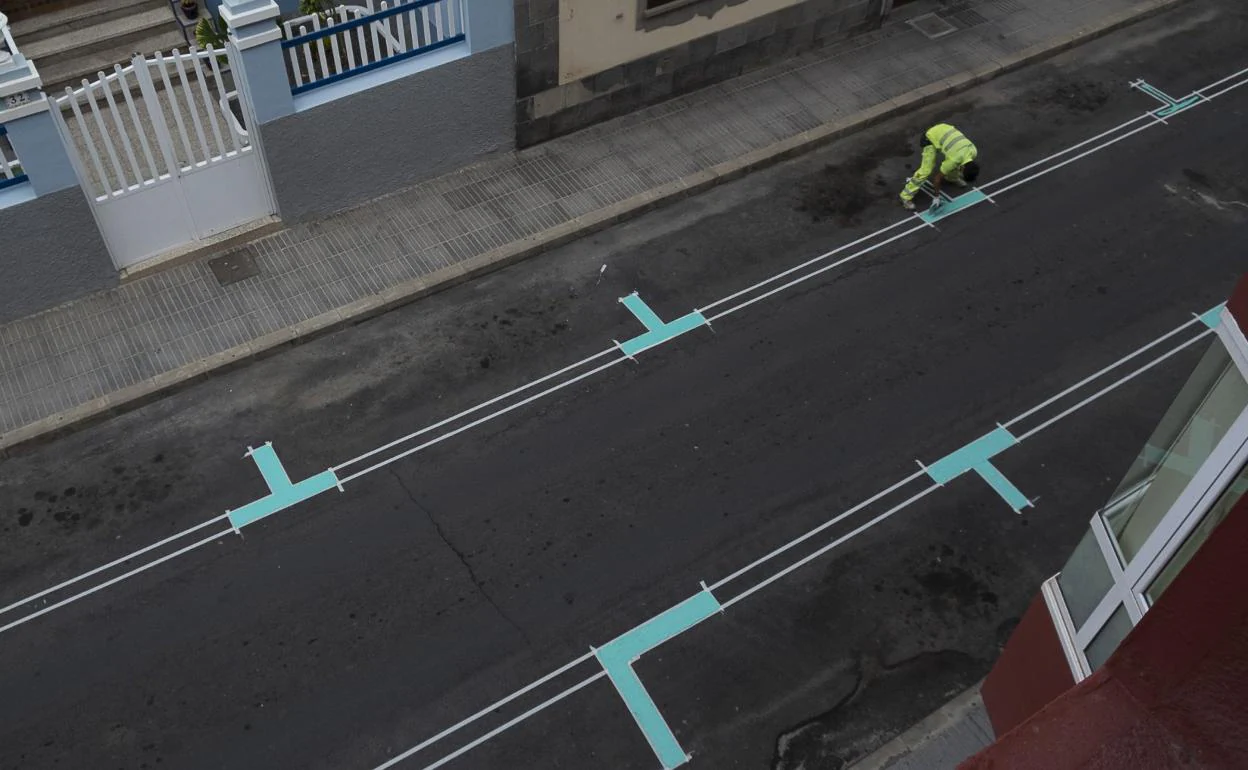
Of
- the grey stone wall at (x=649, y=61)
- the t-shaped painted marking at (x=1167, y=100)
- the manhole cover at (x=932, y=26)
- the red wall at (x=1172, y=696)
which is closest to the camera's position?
the red wall at (x=1172, y=696)

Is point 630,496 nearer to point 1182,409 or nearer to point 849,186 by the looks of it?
point 1182,409

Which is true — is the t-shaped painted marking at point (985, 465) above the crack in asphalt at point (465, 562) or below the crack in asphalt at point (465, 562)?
above

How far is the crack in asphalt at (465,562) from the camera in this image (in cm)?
989

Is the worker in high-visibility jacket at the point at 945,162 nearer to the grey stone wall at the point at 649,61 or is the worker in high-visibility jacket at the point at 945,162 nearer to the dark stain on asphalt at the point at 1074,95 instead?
the dark stain on asphalt at the point at 1074,95

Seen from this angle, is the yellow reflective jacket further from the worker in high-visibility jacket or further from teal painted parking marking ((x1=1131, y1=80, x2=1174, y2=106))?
teal painted parking marking ((x1=1131, y1=80, x2=1174, y2=106))

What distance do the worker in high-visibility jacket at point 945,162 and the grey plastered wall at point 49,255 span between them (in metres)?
9.27

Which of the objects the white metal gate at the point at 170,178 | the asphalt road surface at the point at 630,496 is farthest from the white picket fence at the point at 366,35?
the asphalt road surface at the point at 630,496

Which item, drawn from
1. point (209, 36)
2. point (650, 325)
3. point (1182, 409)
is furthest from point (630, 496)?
point (209, 36)

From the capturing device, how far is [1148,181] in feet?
47.4

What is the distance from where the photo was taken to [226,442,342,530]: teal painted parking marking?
10.6 meters

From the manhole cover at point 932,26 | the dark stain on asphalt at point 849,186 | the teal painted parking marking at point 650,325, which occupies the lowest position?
the teal painted parking marking at point 650,325

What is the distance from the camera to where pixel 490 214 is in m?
13.5

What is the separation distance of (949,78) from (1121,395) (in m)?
5.85

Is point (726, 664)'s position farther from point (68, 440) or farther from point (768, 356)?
point (68, 440)
